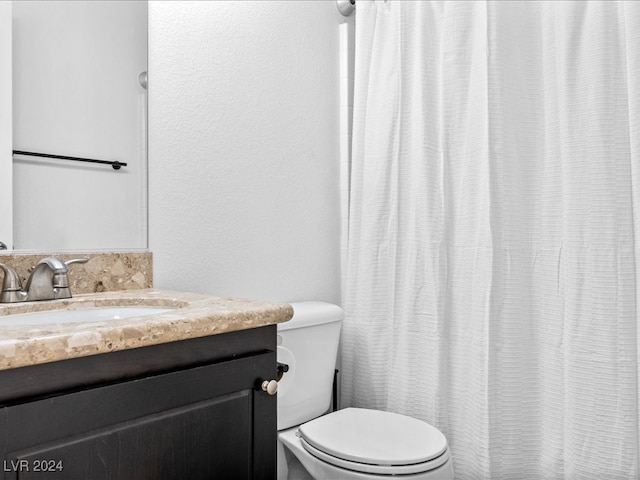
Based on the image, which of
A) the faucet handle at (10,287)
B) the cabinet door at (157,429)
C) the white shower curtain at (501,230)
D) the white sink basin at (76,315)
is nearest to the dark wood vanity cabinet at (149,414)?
the cabinet door at (157,429)

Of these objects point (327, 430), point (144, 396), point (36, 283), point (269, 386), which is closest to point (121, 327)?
point (144, 396)

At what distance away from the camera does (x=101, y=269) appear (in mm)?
1290

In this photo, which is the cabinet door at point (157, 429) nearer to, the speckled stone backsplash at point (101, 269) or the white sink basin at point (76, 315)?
the white sink basin at point (76, 315)

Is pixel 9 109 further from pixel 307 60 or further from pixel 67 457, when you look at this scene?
pixel 307 60

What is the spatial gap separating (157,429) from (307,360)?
792 mm

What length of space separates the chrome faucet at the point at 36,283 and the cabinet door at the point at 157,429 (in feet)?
1.46

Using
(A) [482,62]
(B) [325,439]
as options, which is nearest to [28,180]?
(B) [325,439]

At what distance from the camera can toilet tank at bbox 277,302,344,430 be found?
Answer: 1.52 metres

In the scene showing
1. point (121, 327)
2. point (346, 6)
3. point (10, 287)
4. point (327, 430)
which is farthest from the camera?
point (346, 6)

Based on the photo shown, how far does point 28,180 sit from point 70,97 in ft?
0.79

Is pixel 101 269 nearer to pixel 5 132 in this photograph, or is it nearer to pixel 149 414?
pixel 5 132

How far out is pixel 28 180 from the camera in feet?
3.94

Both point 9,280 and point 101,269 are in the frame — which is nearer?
point 9,280

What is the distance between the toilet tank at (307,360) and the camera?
152 centimetres
